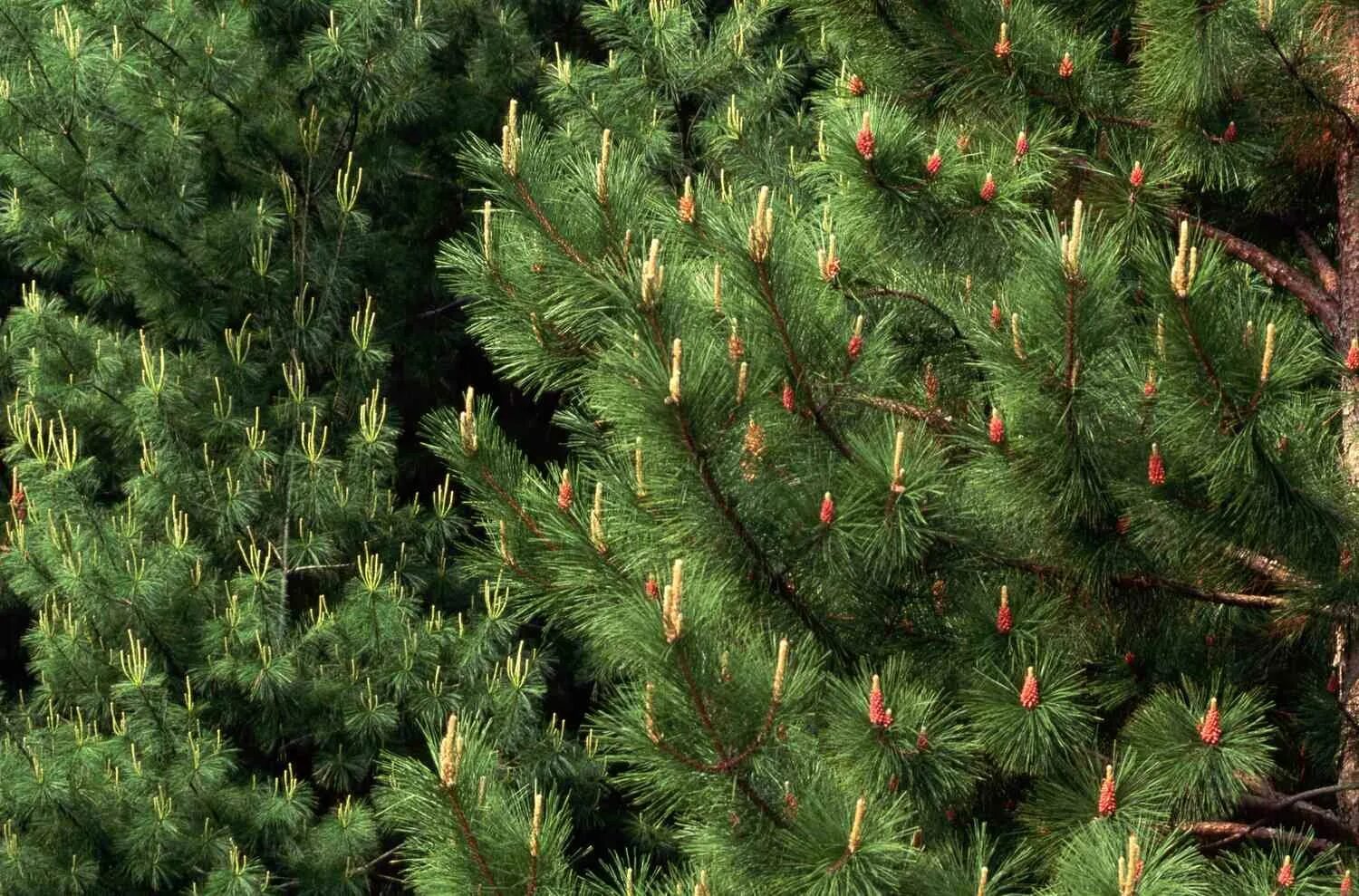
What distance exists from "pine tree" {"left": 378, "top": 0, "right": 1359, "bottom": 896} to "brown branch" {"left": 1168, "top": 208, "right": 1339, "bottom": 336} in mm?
10

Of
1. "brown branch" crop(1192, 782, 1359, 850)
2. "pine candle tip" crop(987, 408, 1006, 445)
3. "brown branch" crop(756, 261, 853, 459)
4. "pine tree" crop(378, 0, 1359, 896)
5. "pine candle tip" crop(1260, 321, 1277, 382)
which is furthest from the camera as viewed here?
"brown branch" crop(1192, 782, 1359, 850)

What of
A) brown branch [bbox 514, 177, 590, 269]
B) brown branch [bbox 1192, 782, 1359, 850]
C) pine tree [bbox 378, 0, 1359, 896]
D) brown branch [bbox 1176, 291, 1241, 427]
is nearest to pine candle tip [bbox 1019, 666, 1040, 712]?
pine tree [bbox 378, 0, 1359, 896]

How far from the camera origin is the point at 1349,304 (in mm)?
4320

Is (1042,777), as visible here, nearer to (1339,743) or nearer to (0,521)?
(1339,743)

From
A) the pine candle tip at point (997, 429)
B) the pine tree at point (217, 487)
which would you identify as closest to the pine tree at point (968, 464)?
the pine candle tip at point (997, 429)

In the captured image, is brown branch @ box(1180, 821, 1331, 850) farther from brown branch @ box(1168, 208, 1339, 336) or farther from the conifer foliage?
brown branch @ box(1168, 208, 1339, 336)

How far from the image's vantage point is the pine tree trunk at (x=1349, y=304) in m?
4.15

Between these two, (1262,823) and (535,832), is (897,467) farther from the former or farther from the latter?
(1262,823)

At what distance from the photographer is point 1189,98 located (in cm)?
423

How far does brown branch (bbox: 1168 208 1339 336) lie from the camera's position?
14.5 ft

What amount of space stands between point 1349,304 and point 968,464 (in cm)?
107

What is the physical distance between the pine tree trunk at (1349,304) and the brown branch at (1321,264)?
5cm

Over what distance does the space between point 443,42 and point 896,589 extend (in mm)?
4190

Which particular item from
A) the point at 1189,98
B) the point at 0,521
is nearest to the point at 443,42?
the point at 0,521
